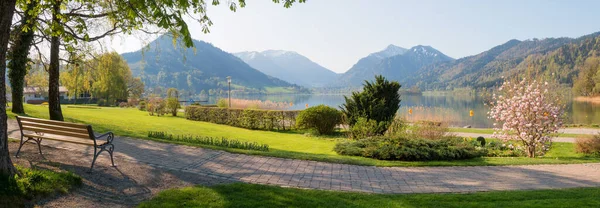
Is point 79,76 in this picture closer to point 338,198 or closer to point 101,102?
point 101,102

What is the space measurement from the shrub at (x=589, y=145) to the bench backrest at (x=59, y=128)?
13110mm

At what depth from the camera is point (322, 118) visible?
17.6 meters

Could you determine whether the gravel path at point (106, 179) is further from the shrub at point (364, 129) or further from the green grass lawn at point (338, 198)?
the shrub at point (364, 129)

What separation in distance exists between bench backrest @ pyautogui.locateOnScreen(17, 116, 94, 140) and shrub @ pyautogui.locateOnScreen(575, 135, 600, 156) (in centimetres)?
1311

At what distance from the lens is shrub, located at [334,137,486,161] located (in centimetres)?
929

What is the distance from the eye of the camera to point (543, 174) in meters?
7.54

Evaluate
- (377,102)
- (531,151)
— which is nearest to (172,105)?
(377,102)

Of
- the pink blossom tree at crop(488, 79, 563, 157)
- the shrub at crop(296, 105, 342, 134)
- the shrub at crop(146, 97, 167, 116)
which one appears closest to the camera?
the pink blossom tree at crop(488, 79, 563, 157)

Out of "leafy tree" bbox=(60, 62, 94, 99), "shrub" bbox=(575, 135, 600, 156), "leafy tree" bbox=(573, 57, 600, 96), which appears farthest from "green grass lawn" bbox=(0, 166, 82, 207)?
A: "leafy tree" bbox=(573, 57, 600, 96)

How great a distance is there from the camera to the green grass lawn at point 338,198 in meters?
4.77

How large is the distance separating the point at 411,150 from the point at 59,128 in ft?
24.3

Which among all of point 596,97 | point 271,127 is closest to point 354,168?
point 271,127

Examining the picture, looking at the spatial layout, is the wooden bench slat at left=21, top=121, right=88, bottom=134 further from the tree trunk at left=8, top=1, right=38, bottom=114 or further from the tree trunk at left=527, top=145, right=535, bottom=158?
the tree trunk at left=527, top=145, right=535, bottom=158

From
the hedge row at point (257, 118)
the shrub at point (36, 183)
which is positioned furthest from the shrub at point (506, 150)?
the shrub at point (36, 183)
